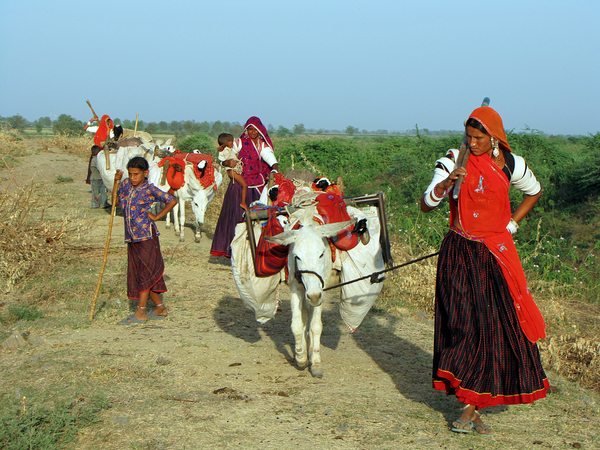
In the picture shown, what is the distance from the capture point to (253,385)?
4750mm

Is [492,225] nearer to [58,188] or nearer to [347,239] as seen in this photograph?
[347,239]

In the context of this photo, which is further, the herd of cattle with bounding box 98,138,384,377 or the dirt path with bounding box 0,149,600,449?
the herd of cattle with bounding box 98,138,384,377

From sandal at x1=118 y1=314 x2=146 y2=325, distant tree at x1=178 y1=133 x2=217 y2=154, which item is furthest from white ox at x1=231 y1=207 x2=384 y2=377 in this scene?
distant tree at x1=178 y1=133 x2=217 y2=154

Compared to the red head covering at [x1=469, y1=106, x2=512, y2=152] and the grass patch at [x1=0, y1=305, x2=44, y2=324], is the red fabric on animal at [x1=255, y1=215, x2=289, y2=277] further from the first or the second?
the grass patch at [x1=0, y1=305, x2=44, y2=324]

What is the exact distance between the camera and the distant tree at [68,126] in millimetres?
31211

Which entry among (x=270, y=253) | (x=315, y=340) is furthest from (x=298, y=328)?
(x=270, y=253)

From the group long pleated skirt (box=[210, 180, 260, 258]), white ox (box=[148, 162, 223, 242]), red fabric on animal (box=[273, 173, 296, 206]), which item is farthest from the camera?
white ox (box=[148, 162, 223, 242])

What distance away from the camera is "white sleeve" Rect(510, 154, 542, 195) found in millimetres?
3896

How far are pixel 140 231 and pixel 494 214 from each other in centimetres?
378

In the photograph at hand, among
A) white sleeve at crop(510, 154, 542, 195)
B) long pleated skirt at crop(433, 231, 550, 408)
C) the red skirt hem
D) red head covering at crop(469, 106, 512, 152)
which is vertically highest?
red head covering at crop(469, 106, 512, 152)

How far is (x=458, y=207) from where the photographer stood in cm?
393

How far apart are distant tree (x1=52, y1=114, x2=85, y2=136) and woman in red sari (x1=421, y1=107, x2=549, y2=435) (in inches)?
1192

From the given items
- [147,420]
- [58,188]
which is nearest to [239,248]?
[147,420]

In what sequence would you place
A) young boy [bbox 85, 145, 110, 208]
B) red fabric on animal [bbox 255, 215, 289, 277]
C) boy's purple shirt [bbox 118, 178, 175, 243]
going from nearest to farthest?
1. red fabric on animal [bbox 255, 215, 289, 277]
2. boy's purple shirt [bbox 118, 178, 175, 243]
3. young boy [bbox 85, 145, 110, 208]
